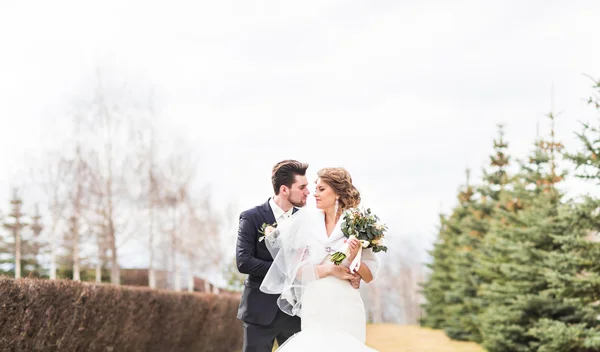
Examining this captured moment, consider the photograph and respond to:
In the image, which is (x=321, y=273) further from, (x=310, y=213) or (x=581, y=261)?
(x=581, y=261)

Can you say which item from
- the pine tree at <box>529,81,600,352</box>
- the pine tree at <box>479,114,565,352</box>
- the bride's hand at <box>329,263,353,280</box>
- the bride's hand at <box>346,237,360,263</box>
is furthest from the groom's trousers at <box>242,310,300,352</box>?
the pine tree at <box>479,114,565,352</box>

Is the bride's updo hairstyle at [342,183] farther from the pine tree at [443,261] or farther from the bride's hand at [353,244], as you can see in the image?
the pine tree at [443,261]

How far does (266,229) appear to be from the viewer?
19.8 feet

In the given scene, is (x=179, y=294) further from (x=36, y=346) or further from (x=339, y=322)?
(x=339, y=322)

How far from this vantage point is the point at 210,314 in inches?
706

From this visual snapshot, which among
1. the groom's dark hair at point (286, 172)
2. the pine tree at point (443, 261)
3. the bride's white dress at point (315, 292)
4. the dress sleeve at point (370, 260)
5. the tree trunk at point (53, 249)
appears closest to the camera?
the bride's white dress at point (315, 292)

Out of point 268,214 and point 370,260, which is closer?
point 370,260

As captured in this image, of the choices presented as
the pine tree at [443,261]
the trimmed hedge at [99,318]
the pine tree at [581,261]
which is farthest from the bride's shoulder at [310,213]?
the pine tree at [443,261]

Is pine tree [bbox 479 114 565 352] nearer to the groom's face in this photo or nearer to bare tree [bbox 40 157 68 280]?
the groom's face

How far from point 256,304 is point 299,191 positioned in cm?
102

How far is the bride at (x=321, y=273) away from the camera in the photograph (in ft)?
17.9

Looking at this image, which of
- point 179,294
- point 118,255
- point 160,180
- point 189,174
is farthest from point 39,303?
point 189,174

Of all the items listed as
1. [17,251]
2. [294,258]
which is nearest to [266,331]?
[294,258]

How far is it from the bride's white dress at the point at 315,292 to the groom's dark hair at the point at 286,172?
0.50 metres
